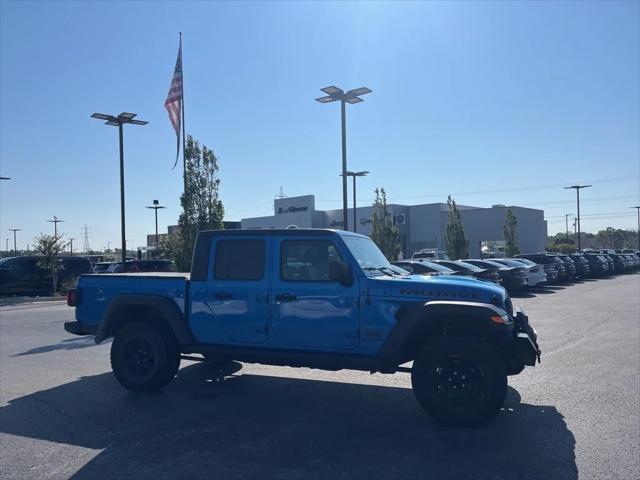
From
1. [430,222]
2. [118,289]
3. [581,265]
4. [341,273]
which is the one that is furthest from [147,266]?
[430,222]

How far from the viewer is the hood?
607cm

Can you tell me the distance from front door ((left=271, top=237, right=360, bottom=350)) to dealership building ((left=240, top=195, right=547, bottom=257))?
137 ft

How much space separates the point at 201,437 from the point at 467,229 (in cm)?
4742

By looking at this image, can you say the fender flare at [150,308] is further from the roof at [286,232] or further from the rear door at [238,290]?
the roof at [286,232]

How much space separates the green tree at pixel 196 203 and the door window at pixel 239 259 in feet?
51.6

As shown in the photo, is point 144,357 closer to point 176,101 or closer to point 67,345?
point 67,345

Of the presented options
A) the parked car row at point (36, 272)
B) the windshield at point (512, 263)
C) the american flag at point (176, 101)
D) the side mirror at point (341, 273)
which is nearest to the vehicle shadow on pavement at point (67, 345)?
the side mirror at point (341, 273)

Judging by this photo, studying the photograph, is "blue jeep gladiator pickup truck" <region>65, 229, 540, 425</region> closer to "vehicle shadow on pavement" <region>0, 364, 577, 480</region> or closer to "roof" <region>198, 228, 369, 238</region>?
"roof" <region>198, 228, 369, 238</region>

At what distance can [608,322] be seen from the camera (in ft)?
45.2

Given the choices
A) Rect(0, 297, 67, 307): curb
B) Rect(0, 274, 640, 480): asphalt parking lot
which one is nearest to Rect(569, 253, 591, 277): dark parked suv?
Rect(0, 274, 640, 480): asphalt parking lot

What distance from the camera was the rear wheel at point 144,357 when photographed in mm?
7391

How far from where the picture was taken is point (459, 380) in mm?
5996

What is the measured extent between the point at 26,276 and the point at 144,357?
64.5 ft

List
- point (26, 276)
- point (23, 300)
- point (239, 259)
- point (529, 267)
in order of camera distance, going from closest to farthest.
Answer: point (239, 259) < point (23, 300) < point (529, 267) < point (26, 276)
